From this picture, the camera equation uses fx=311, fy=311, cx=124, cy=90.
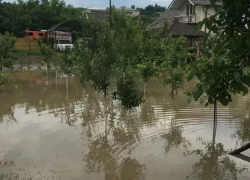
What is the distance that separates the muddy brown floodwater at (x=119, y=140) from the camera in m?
7.12

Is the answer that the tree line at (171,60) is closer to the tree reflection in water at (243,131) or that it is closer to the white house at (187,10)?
the tree reflection in water at (243,131)

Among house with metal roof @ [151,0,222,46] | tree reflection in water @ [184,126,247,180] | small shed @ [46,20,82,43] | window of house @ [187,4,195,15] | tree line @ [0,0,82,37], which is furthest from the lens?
tree line @ [0,0,82,37]

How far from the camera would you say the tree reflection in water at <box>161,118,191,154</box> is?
340 inches

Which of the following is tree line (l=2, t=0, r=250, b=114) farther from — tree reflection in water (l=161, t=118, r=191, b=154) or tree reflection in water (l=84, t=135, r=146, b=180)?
tree reflection in water (l=84, t=135, r=146, b=180)

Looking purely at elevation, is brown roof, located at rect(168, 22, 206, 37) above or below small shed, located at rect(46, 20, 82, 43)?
below

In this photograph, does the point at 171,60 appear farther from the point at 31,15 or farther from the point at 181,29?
the point at 31,15

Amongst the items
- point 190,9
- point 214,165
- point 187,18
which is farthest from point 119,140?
point 190,9

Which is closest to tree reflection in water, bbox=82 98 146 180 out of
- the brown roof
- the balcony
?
the brown roof

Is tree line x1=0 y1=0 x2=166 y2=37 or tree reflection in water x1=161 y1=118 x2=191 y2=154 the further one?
tree line x1=0 y1=0 x2=166 y2=37

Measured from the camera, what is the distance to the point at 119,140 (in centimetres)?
915

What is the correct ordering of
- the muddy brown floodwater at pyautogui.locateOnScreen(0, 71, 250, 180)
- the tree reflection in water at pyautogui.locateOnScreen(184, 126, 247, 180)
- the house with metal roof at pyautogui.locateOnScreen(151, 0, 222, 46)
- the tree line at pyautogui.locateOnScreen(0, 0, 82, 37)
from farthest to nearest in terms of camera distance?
Answer: the tree line at pyautogui.locateOnScreen(0, 0, 82, 37) → the house with metal roof at pyautogui.locateOnScreen(151, 0, 222, 46) → the muddy brown floodwater at pyautogui.locateOnScreen(0, 71, 250, 180) → the tree reflection in water at pyautogui.locateOnScreen(184, 126, 247, 180)

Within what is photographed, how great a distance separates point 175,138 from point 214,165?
1965 millimetres

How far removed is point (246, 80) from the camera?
8.14 ft

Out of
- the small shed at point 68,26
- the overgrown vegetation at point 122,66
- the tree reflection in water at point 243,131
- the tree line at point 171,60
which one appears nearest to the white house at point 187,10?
the tree line at point 171,60
